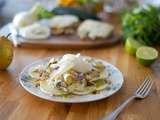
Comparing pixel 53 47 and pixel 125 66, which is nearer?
pixel 125 66

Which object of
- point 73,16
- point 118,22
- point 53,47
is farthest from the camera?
point 118,22

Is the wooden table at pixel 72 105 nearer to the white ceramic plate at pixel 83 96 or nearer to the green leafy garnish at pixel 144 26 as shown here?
the white ceramic plate at pixel 83 96

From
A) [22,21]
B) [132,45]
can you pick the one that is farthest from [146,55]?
[22,21]

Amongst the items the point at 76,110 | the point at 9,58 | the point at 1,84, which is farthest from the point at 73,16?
the point at 76,110

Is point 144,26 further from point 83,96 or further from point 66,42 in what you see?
point 83,96

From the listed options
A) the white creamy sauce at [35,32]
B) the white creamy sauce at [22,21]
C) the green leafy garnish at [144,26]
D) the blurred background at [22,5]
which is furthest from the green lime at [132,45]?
the blurred background at [22,5]

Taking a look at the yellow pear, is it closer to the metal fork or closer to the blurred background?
the metal fork

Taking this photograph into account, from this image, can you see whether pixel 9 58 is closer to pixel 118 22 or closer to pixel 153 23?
pixel 153 23

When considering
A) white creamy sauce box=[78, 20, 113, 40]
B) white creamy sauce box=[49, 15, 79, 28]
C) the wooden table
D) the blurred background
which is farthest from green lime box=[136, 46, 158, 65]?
the blurred background

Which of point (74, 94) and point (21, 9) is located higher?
point (74, 94)
